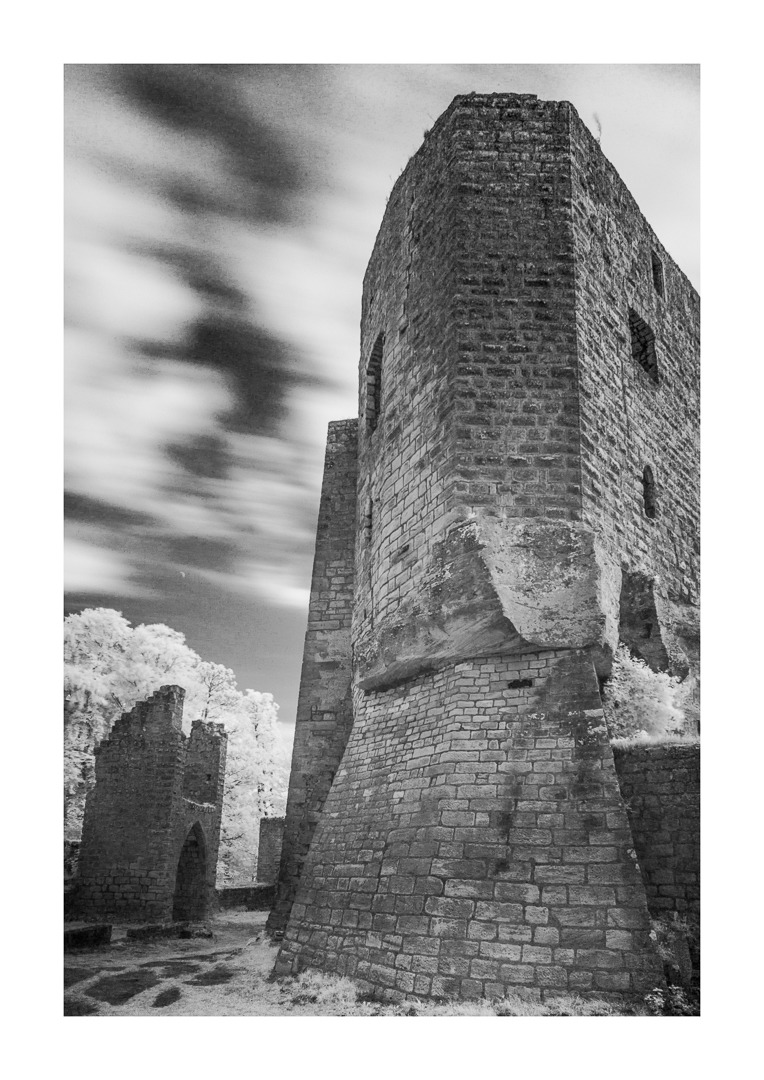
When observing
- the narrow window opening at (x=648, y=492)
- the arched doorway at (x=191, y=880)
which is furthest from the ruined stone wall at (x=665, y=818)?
the arched doorway at (x=191, y=880)

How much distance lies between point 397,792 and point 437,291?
15.3 feet

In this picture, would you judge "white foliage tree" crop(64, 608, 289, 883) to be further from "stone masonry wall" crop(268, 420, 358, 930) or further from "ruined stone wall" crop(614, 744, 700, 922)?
"ruined stone wall" crop(614, 744, 700, 922)

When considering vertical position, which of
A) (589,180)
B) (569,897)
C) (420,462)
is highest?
(589,180)

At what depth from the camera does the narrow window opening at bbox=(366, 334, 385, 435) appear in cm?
956

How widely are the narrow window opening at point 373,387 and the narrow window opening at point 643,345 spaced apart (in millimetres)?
2812

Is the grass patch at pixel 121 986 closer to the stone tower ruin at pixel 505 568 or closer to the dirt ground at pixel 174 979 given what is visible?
the dirt ground at pixel 174 979

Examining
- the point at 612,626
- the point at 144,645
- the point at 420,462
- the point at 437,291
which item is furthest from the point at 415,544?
the point at 144,645

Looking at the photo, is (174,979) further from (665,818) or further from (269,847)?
(269,847)

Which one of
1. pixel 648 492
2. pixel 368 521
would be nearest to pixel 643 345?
pixel 648 492

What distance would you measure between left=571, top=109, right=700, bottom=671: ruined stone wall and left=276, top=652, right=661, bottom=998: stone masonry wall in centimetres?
158

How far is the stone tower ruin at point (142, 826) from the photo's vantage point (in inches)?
480

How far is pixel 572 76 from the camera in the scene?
22.8 ft

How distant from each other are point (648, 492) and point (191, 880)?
10696 millimetres

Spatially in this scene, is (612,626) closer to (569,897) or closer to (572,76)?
(569,897)
